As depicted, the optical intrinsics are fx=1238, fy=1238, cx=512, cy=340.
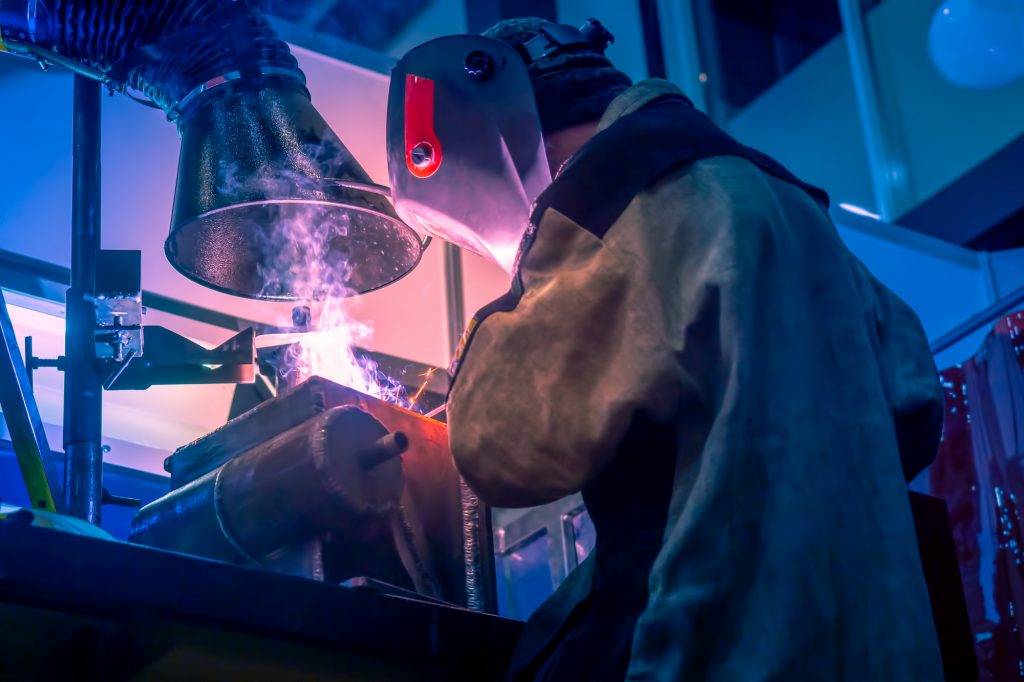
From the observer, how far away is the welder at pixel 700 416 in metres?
1.05

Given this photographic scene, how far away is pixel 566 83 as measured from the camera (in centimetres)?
158

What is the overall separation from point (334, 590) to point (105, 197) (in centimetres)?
197

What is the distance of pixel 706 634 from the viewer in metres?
1.04

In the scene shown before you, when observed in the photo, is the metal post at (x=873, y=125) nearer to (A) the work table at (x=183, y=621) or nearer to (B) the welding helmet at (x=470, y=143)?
(B) the welding helmet at (x=470, y=143)

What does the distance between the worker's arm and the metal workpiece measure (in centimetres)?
33

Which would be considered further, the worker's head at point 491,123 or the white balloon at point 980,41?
the white balloon at point 980,41

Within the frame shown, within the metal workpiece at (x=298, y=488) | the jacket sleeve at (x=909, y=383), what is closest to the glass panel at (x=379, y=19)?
the metal workpiece at (x=298, y=488)

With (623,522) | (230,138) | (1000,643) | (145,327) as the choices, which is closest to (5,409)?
(145,327)

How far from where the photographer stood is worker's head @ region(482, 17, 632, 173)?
5.12 ft

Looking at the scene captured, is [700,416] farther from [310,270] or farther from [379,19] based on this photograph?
[379,19]

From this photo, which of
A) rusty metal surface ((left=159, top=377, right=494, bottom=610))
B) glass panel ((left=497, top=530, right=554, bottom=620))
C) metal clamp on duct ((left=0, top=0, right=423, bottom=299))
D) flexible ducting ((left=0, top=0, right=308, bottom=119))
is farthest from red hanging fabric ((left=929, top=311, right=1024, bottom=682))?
flexible ducting ((left=0, top=0, right=308, bottom=119))

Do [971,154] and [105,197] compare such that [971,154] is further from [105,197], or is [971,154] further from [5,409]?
[5,409]

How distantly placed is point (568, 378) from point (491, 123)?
1.71 ft

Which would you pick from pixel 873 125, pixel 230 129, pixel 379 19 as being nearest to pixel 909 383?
pixel 230 129
